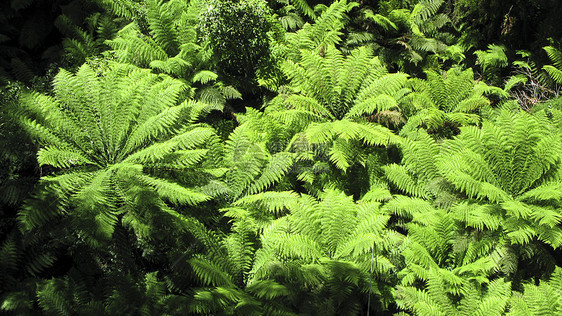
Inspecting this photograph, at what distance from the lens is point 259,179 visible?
185 inches

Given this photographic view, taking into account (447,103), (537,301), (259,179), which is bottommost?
(537,301)

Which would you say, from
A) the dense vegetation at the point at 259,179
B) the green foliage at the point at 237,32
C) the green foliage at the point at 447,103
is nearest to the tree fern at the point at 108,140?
the dense vegetation at the point at 259,179

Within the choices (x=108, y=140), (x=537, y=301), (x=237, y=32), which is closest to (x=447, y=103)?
(x=537, y=301)

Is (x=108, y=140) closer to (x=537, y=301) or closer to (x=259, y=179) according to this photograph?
(x=259, y=179)

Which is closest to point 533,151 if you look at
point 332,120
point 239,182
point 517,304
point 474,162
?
point 474,162

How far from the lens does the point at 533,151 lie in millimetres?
4836

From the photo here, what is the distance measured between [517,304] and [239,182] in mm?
3289

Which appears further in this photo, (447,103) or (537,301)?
(447,103)

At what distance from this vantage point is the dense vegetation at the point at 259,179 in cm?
373

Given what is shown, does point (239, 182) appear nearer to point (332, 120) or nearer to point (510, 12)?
point (332, 120)

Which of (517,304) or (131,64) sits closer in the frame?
(517,304)

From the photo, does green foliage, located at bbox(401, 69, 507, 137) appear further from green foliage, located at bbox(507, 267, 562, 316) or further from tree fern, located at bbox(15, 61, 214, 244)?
tree fern, located at bbox(15, 61, 214, 244)

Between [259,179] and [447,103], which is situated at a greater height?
[447,103]

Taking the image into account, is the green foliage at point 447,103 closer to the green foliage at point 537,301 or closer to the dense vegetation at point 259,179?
the dense vegetation at point 259,179
